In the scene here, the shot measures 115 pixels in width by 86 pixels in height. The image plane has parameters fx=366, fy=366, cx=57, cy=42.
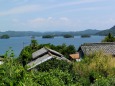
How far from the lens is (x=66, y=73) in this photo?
21453mm

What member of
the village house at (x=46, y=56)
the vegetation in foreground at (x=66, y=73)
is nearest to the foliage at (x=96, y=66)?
the vegetation in foreground at (x=66, y=73)

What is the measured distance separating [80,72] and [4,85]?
73.4ft

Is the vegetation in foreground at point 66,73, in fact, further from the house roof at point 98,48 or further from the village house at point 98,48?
the house roof at point 98,48

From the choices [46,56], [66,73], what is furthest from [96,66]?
[66,73]

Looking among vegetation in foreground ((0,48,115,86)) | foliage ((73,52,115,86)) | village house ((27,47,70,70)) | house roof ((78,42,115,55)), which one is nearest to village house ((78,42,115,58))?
house roof ((78,42,115,55))

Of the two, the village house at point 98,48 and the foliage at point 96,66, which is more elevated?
the village house at point 98,48

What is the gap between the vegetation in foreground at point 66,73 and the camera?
8987 mm

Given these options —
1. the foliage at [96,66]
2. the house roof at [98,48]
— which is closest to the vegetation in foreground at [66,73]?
the foliage at [96,66]

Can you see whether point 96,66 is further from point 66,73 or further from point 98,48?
point 66,73

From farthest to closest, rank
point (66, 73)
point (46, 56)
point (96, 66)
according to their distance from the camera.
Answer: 1. point (46, 56)
2. point (96, 66)
3. point (66, 73)

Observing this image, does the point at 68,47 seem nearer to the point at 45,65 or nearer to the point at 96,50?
the point at 96,50

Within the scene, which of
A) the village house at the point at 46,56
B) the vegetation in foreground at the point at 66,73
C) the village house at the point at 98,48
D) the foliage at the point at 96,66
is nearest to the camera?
the vegetation in foreground at the point at 66,73

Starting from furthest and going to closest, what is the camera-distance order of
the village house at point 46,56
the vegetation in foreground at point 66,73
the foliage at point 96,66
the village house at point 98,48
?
the village house at point 98,48
the village house at point 46,56
the foliage at point 96,66
the vegetation in foreground at point 66,73

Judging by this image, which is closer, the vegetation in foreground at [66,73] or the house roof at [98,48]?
Result: the vegetation in foreground at [66,73]
